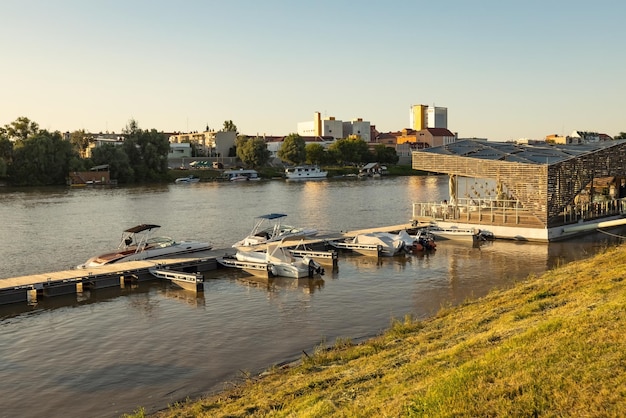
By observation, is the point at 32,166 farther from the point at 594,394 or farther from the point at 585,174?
the point at 594,394

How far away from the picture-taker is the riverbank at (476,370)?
8828 millimetres

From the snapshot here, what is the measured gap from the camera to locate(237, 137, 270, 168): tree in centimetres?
16175

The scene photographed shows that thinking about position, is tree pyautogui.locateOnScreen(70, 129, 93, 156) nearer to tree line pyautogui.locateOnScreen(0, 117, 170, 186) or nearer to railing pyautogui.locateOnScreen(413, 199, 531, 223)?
tree line pyautogui.locateOnScreen(0, 117, 170, 186)

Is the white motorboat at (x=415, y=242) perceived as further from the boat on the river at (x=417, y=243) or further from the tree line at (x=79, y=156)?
the tree line at (x=79, y=156)

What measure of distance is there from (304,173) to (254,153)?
1927 cm

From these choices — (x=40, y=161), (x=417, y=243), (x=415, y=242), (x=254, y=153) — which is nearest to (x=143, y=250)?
(x=415, y=242)

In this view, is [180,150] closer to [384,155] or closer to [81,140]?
[81,140]

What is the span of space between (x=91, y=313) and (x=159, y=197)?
231 feet

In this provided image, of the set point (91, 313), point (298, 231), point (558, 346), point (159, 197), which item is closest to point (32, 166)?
point (159, 197)

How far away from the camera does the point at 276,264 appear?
32.4 m

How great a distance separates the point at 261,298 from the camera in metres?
28.0

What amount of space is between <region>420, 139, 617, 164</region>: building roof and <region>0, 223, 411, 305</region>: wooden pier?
1514 cm

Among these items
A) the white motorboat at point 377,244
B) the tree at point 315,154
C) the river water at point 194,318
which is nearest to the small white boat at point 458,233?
the river water at point 194,318

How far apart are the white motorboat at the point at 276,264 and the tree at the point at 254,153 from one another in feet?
422
